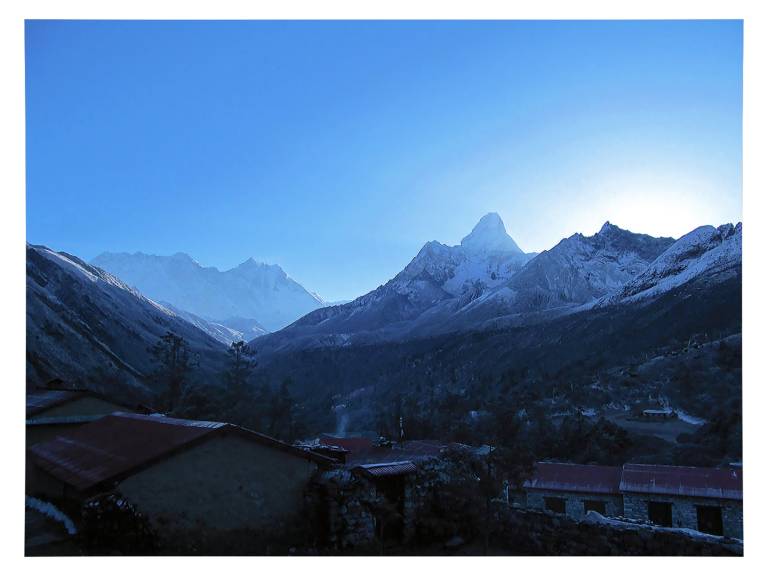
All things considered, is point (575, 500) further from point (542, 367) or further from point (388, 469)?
point (542, 367)

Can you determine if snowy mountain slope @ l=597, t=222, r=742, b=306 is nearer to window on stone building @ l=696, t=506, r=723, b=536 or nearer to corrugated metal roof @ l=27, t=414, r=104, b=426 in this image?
window on stone building @ l=696, t=506, r=723, b=536

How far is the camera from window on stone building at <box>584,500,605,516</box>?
1808 cm

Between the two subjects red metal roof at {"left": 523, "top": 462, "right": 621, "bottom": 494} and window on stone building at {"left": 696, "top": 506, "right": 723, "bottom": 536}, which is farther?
red metal roof at {"left": 523, "top": 462, "right": 621, "bottom": 494}

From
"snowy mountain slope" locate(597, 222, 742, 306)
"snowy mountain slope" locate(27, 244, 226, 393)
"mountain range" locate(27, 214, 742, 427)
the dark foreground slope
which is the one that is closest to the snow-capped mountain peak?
"mountain range" locate(27, 214, 742, 427)

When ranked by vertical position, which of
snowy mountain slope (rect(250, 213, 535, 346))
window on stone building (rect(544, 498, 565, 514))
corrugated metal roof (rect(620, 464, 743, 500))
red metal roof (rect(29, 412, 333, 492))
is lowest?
window on stone building (rect(544, 498, 565, 514))

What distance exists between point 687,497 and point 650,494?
118 centimetres

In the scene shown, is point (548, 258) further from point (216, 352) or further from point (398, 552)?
point (398, 552)

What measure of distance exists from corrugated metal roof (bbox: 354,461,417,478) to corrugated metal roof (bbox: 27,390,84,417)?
8.77 m

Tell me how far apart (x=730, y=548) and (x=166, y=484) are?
8.79 m

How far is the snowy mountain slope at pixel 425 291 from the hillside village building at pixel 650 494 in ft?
232

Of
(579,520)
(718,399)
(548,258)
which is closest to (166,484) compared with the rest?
(579,520)

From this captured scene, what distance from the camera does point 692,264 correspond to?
66.8 metres

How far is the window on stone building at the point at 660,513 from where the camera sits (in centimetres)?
1650
